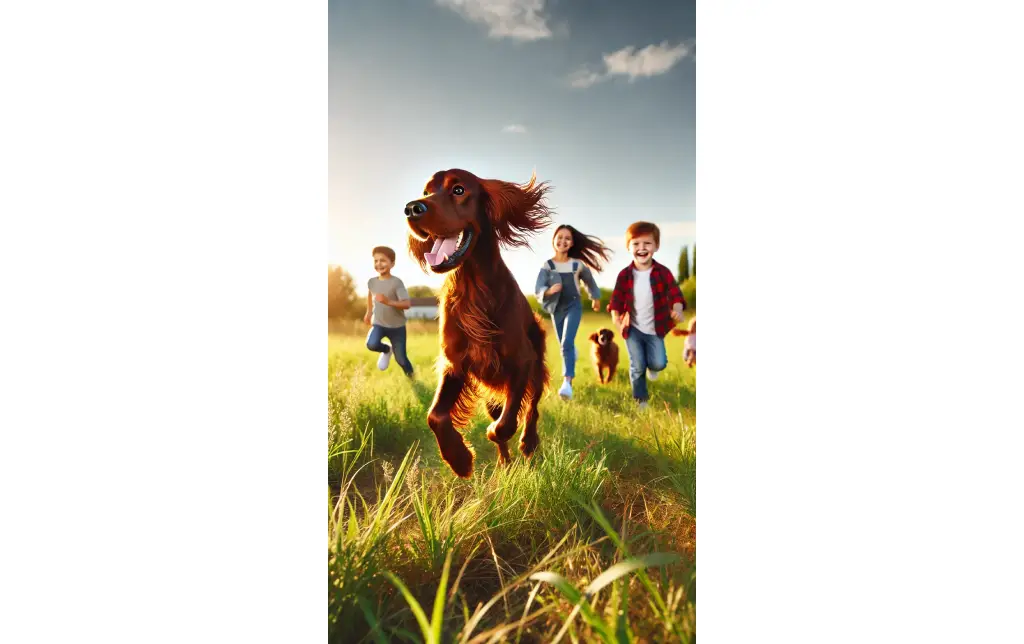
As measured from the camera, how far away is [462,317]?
1666 mm

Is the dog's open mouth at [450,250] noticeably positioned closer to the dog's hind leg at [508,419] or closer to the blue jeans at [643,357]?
the dog's hind leg at [508,419]

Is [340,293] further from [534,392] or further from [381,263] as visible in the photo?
[534,392]

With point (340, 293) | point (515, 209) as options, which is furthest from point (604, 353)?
point (340, 293)

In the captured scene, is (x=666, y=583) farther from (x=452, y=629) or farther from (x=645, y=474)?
(x=452, y=629)

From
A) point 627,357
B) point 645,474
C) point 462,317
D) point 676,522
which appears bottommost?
point 676,522

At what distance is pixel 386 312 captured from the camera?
1685mm

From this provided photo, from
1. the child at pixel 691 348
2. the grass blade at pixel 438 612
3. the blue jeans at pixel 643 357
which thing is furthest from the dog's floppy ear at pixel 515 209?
the grass blade at pixel 438 612

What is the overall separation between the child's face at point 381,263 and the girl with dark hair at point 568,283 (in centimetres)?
50

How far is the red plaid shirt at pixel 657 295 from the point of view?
67.1 inches

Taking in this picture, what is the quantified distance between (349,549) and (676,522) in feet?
3.29

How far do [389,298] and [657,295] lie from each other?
904 mm
